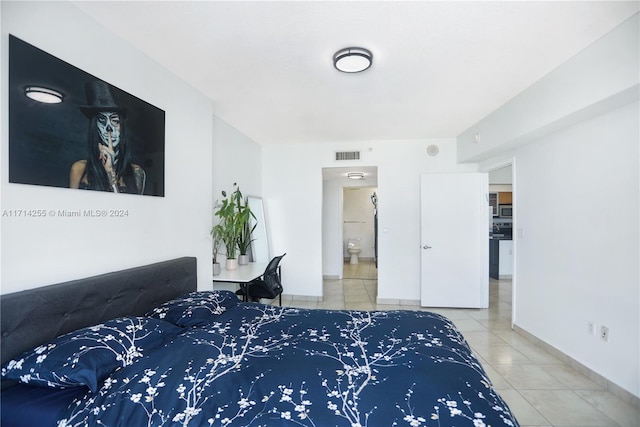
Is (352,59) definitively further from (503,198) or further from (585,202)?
(503,198)

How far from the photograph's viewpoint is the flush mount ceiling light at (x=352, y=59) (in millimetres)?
2106

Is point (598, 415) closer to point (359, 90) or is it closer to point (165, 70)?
point (359, 90)

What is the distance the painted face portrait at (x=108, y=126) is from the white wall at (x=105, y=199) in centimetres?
24

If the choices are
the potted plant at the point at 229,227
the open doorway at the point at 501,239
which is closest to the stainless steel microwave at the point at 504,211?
the open doorway at the point at 501,239

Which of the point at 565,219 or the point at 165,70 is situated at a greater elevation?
the point at 165,70

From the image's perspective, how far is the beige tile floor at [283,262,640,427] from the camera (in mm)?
2018

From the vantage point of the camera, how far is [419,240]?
15.3 ft

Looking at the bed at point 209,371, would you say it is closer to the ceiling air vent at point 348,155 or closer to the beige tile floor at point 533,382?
the beige tile floor at point 533,382

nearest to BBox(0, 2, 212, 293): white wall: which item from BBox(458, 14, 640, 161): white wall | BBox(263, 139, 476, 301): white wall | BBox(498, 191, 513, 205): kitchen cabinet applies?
BBox(263, 139, 476, 301): white wall

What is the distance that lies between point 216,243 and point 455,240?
3.47 metres

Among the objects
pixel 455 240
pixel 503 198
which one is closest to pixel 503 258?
pixel 503 198

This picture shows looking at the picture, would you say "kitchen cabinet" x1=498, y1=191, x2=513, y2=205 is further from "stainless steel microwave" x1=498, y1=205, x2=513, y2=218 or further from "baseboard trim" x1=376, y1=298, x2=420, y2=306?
"baseboard trim" x1=376, y1=298, x2=420, y2=306

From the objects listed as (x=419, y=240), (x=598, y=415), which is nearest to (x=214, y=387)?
(x=598, y=415)

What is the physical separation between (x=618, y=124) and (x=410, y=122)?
199 centimetres
